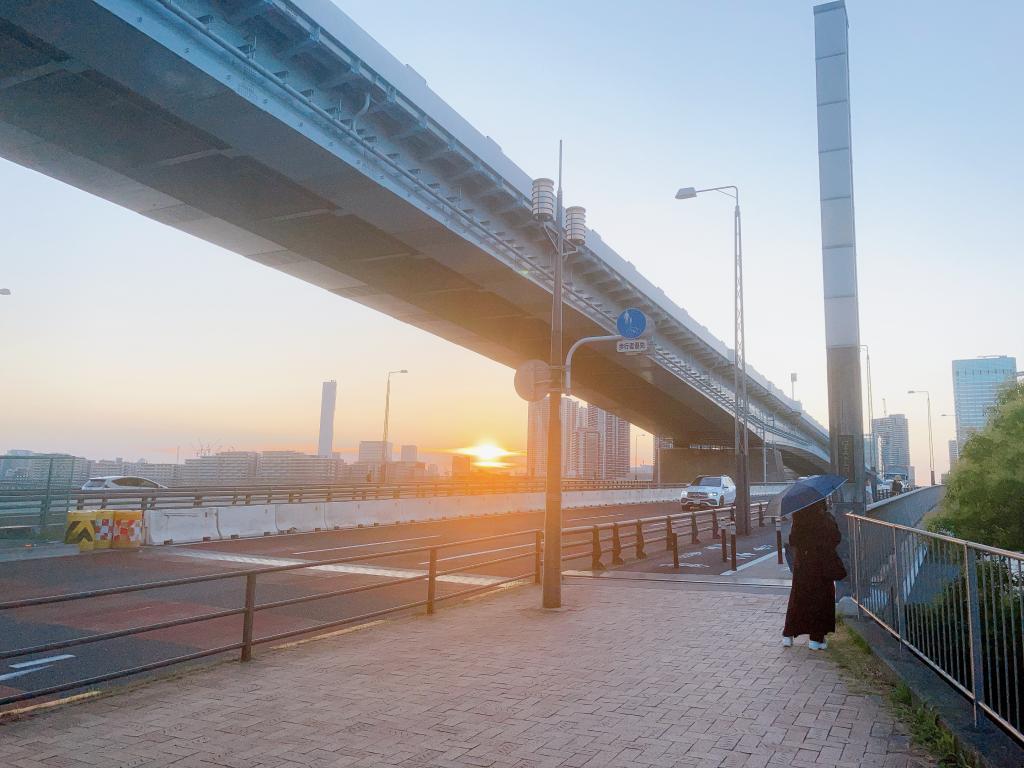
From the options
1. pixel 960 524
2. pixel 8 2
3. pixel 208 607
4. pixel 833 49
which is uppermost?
pixel 8 2

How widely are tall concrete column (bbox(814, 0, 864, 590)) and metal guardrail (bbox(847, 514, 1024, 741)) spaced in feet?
7.63

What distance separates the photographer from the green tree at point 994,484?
28.2 ft

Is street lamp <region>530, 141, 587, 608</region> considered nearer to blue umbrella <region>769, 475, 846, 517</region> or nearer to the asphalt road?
the asphalt road

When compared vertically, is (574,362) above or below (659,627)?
above

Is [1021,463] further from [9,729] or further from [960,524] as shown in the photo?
[9,729]

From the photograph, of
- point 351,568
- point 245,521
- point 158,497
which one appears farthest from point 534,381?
point 158,497

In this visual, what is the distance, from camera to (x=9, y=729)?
16.8ft

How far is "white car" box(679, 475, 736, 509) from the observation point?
125 ft

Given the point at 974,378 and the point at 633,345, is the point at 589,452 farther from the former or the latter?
the point at 633,345

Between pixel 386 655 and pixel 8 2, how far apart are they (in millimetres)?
13000

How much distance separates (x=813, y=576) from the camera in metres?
7.61

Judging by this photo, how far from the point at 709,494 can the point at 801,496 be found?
31971mm

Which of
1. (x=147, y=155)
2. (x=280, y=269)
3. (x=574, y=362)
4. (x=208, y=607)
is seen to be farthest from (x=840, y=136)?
(x=574, y=362)

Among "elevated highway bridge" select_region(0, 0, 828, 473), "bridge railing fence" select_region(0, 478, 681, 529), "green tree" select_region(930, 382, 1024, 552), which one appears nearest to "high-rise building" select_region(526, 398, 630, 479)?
"bridge railing fence" select_region(0, 478, 681, 529)
